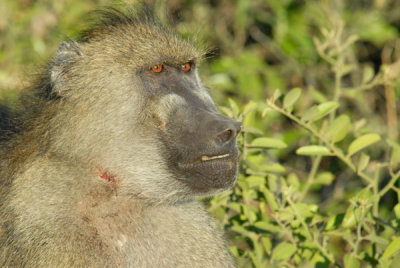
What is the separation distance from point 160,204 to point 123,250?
0.28 meters

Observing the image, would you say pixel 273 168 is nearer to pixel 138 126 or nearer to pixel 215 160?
pixel 215 160

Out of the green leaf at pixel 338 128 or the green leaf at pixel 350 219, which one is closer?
the green leaf at pixel 350 219

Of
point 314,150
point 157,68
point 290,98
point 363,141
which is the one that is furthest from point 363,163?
point 157,68

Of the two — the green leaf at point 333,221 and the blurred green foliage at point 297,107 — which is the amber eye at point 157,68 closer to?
the blurred green foliage at point 297,107

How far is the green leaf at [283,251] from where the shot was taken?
113 inches

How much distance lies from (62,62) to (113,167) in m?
0.53

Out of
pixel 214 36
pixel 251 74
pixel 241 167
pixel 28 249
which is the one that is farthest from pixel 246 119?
pixel 214 36

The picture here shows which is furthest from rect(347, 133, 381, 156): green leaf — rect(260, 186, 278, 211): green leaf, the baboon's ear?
the baboon's ear

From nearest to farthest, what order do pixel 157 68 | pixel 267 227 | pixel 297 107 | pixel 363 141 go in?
pixel 157 68 < pixel 267 227 < pixel 363 141 < pixel 297 107

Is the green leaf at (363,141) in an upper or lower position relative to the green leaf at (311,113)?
lower

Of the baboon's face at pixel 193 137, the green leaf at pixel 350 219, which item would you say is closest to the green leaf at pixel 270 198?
the green leaf at pixel 350 219

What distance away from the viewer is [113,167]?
2539mm

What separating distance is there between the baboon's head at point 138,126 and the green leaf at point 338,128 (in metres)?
0.67

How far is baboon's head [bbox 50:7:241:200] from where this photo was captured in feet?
8.16
